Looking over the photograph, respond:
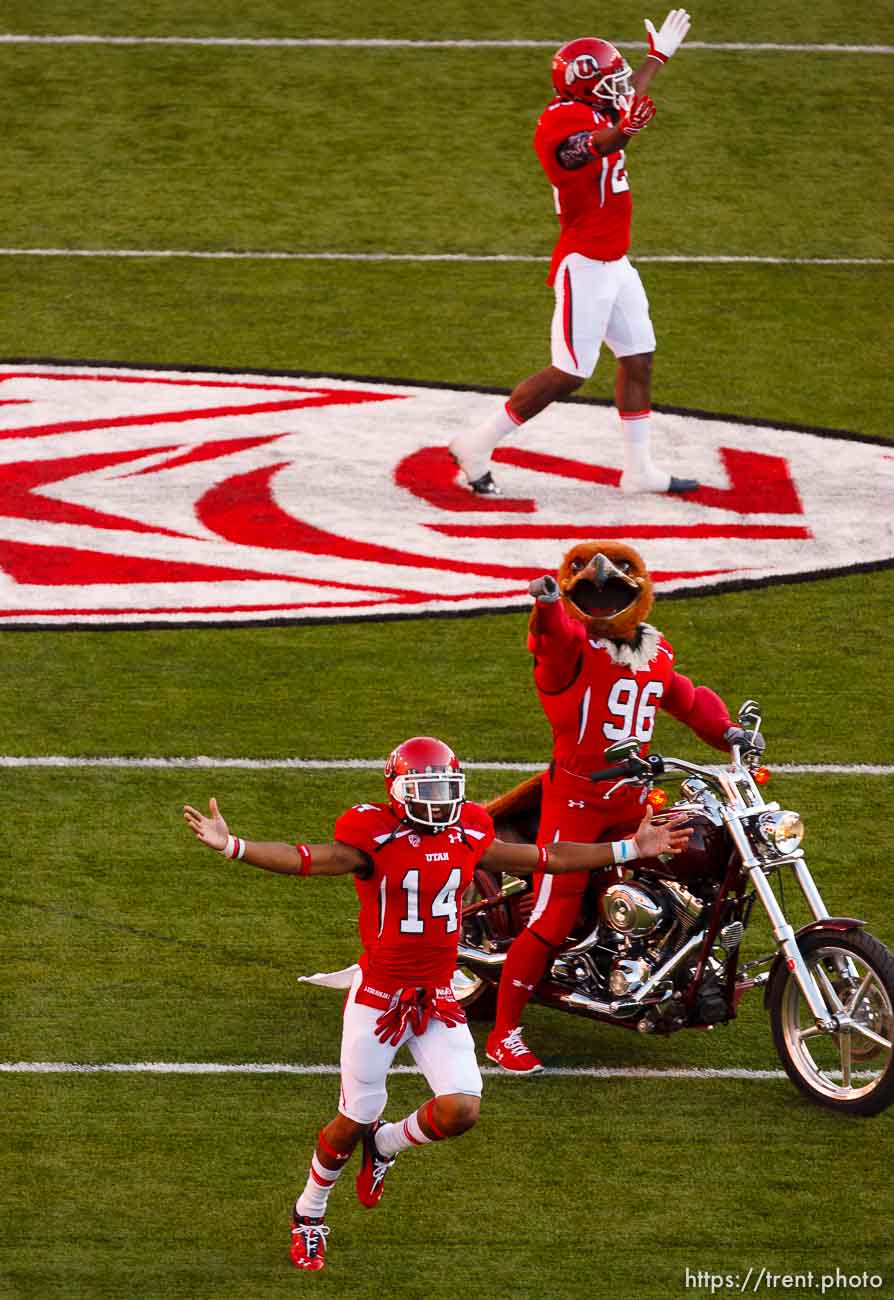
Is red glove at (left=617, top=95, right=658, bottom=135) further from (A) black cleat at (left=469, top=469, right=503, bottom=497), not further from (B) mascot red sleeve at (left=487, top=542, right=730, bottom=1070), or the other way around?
(B) mascot red sleeve at (left=487, top=542, right=730, bottom=1070)

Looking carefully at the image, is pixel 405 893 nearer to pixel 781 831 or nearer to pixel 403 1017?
pixel 403 1017

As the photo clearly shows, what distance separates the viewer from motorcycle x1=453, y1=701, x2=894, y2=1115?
7323mm

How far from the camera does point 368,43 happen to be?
21031mm

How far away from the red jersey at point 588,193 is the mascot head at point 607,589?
198 inches

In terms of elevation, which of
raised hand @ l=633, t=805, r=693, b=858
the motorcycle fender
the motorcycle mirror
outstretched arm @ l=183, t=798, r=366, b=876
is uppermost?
outstretched arm @ l=183, t=798, r=366, b=876

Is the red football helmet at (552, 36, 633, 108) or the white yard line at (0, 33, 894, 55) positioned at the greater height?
the red football helmet at (552, 36, 633, 108)

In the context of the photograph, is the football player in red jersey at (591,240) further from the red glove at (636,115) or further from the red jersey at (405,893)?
the red jersey at (405,893)

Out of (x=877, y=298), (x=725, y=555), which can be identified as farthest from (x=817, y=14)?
(x=725, y=555)

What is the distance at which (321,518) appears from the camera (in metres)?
12.8

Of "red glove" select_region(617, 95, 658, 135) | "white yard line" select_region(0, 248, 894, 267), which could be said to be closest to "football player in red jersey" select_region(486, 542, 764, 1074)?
"red glove" select_region(617, 95, 658, 135)

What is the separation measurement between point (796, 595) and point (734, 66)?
32.6ft

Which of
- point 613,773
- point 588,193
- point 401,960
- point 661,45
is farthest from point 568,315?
point 401,960

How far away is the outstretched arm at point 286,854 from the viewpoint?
6445mm

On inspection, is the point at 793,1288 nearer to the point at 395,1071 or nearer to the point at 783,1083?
the point at 783,1083
